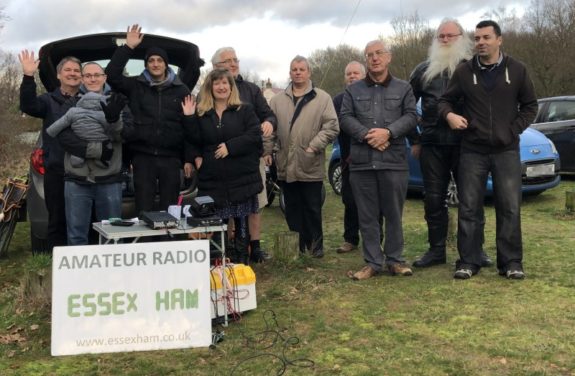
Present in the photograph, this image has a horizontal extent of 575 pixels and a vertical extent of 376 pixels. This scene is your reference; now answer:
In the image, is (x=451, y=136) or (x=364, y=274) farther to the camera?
(x=451, y=136)

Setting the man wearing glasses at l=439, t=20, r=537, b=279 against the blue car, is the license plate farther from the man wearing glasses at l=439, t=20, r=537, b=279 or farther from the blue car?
the man wearing glasses at l=439, t=20, r=537, b=279

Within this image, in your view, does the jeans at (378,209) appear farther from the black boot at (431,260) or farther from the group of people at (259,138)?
the black boot at (431,260)

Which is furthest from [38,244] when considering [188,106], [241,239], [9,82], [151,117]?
[9,82]

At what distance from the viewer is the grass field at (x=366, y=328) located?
323 cm

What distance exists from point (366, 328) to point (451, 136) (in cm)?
208

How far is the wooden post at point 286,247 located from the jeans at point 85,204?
4.75 feet

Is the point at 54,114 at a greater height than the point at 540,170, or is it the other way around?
the point at 54,114

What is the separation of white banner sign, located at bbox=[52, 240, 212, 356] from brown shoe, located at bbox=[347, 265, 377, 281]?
68.0 inches

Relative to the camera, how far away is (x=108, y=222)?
3.96 metres

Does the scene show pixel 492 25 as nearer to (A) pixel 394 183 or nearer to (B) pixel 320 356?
(A) pixel 394 183

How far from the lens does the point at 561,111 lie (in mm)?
10164

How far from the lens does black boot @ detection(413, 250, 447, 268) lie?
17.3 ft

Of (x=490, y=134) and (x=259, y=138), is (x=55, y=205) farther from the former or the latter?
(x=490, y=134)

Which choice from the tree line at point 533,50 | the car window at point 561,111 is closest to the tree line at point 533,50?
the tree line at point 533,50
